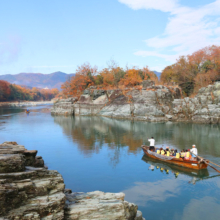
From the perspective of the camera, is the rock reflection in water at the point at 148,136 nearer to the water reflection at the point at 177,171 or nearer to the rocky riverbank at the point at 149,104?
the water reflection at the point at 177,171

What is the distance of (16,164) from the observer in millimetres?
8078

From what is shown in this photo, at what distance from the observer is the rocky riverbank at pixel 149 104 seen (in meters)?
40.1

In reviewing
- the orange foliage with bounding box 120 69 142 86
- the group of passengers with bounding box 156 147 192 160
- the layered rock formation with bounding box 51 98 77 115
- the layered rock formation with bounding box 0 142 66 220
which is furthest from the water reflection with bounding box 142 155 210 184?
the layered rock formation with bounding box 51 98 77 115

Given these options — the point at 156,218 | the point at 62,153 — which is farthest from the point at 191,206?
the point at 62,153

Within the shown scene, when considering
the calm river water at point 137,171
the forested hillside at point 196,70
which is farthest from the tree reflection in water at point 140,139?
the forested hillside at point 196,70

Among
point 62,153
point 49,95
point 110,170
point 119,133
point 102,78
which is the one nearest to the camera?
point 110,170

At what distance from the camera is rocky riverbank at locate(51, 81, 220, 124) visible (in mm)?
40094

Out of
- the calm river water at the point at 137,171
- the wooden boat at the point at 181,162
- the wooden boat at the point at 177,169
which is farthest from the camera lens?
the wooden boat at the point at 181,162

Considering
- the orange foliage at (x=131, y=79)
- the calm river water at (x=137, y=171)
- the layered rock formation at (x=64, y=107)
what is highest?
the orange foliage at (x=131, y=79)

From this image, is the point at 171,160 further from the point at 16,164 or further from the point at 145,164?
the point at 16,164

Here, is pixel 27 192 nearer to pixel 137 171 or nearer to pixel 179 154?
pixel 137 171

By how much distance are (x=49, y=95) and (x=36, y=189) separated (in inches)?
6525

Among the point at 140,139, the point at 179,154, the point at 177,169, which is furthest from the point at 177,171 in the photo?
the point at 140,139

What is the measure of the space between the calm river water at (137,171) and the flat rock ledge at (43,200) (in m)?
3.38
